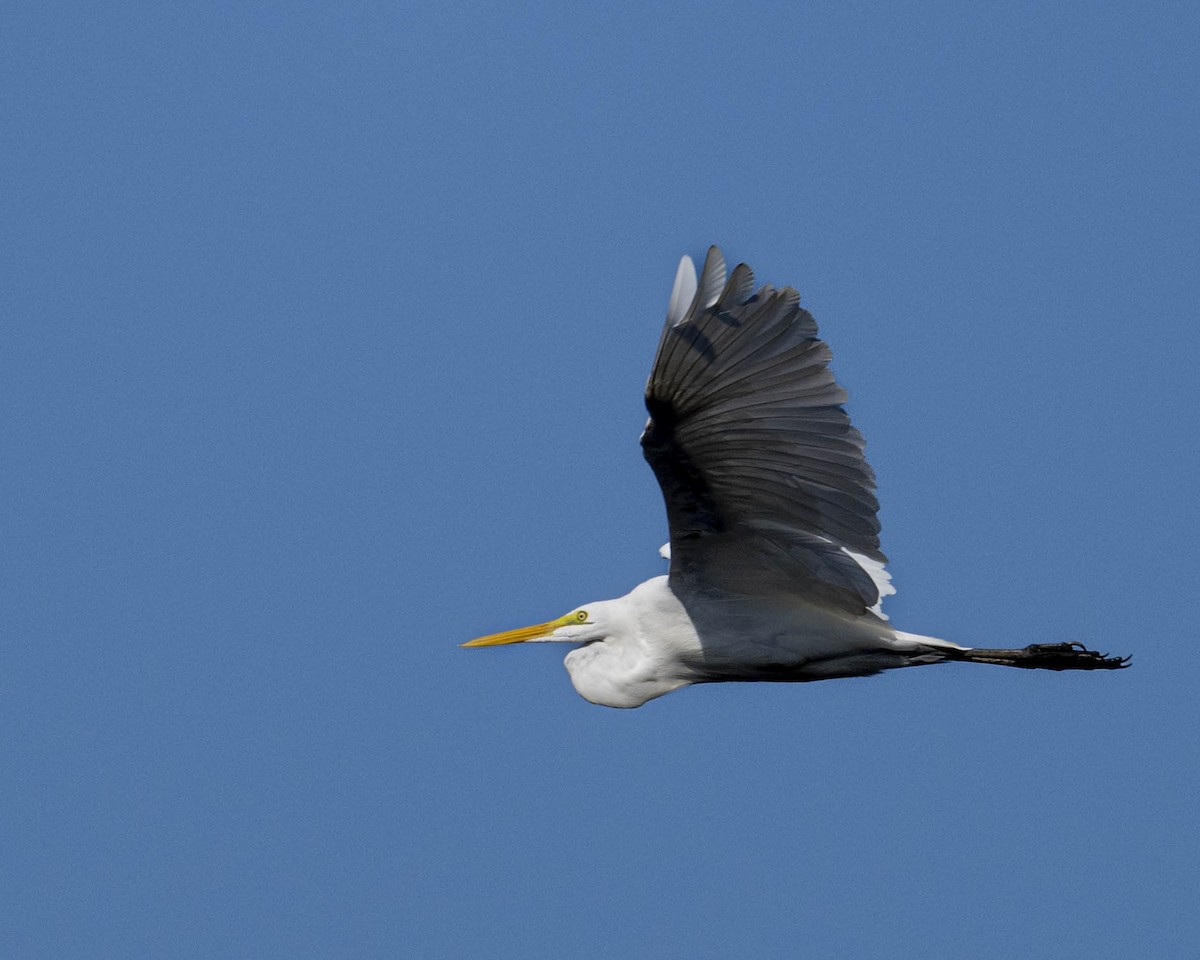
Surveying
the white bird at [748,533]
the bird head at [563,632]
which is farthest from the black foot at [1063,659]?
the bird head at [563,632]

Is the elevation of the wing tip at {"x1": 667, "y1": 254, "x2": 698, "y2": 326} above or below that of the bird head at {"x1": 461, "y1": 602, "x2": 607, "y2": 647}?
above

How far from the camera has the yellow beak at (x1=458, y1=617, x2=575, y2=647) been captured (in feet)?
29.5

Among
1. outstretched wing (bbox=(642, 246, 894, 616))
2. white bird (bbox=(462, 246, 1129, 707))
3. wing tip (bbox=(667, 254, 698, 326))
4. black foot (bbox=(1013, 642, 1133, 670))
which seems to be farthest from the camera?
black foot (bbox=(1013, 642, 1133, 670))

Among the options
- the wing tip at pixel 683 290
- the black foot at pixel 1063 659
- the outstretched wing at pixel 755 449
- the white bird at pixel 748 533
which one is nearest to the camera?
the wing tip at pixel 683 290

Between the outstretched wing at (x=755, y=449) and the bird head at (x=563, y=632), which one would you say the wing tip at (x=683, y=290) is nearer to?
the outstretched wing at (x=755, y=449)

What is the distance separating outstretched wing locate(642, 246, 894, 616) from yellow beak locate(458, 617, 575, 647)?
148 centimetres

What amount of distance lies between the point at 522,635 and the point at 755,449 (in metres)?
3.14

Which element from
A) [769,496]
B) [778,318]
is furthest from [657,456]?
[778,318]

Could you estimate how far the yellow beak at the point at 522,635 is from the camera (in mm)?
8984

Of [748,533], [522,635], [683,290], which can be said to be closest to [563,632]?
[522,635]

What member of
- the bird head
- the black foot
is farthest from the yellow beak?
the black foot

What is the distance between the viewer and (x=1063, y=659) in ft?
27.4

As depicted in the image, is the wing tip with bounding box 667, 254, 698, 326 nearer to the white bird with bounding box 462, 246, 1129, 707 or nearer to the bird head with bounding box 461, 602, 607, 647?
the white bird with bounding box 462, 246, 1129, 707

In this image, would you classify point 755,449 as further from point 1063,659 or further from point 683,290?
point 1063,659
